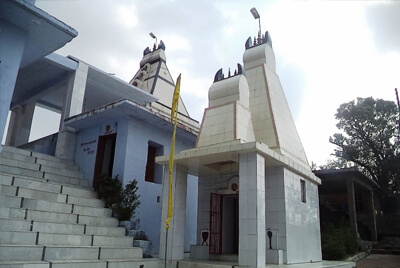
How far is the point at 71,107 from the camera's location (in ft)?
40.2

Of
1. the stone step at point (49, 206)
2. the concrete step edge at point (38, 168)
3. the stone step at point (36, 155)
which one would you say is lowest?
the stone step at point (49, 206)

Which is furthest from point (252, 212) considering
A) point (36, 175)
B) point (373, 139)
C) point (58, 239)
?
point (373, 139)

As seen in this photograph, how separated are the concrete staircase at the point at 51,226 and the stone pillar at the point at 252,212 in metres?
2.37

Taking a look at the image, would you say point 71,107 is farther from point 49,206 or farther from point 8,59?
point 49,206

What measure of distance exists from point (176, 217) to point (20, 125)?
36.9 feet

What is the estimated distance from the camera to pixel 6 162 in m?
8.88

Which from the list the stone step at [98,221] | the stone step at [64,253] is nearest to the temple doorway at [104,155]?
the stone step at [98,221]

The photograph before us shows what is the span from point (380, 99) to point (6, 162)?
90.9 feet

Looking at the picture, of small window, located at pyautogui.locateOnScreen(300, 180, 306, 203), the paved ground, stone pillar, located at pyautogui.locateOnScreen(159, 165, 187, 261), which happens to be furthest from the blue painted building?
the paved ground

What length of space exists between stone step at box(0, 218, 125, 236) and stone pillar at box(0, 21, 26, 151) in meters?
1.90

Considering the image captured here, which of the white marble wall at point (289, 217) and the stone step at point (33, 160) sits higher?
the stone step at point (33, 160)

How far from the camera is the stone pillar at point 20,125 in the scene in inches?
596

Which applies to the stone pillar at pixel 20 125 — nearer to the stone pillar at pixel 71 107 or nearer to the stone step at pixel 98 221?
the stone pillar at pixel 71 107

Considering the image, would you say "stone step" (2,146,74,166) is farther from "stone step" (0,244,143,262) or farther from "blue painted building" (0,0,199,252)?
"stone step" (0,244,143,262)
